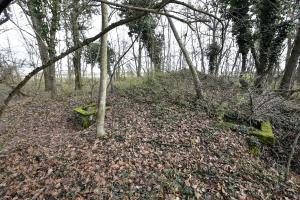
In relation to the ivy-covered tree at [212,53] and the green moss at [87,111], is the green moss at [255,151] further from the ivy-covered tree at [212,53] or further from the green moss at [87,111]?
the ivy-covered tree at [212,53]

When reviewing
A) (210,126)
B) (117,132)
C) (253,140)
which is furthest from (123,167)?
(253,140)

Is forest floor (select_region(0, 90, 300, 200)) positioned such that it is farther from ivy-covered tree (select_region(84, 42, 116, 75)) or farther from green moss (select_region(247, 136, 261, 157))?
ivy-covered tree (select_region(84, 42, 116, 75))

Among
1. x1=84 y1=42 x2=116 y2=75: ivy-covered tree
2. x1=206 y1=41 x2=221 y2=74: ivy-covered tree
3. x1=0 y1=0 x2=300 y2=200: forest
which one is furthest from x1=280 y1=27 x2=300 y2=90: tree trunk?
x1=84 y1=42 x2=116 y2=75: ivy-covered tree

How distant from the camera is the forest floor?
11.9ft

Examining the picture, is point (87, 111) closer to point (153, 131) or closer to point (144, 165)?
point (153, 131)

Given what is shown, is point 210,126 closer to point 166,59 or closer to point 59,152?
point 59,152

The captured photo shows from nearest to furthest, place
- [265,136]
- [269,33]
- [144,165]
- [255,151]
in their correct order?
[144,165] → [255,151] → [265,136] → [269,33]

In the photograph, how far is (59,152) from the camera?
15.7 ft

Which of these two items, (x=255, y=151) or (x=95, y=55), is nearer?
(x=255, y=151)

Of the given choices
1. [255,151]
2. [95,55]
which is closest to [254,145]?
[255,151]

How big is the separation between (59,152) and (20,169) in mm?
796

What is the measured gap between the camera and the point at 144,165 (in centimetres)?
420

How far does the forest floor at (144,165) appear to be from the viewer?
142 inches

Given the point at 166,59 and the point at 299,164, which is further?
the point at 166,59
